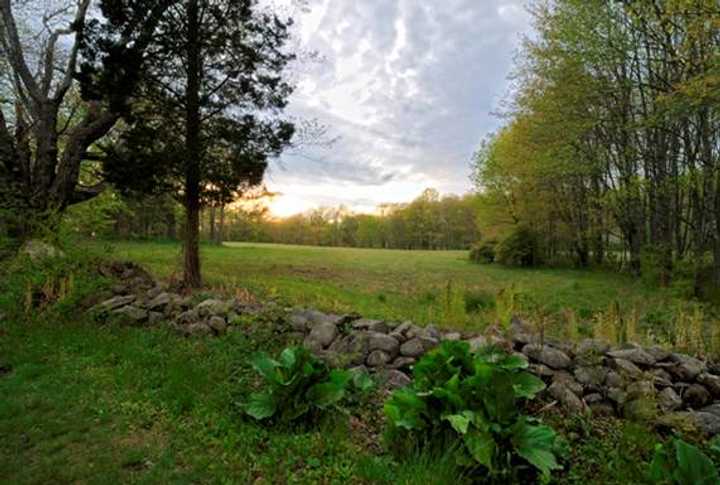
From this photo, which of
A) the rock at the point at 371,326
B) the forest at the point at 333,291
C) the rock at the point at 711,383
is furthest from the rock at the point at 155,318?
the rock at the point at 711,383

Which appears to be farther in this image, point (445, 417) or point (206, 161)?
point (206, 161)

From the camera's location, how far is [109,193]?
10914mm

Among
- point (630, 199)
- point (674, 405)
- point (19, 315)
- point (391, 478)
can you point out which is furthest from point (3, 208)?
point (630, 199)

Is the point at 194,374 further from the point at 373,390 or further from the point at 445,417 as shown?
the point at 445,417

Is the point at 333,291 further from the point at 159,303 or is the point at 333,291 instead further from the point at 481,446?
the point at 481,446

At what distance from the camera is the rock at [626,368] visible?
299cm

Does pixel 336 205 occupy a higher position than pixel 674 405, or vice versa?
pixel 336 205

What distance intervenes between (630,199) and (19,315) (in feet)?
51.5

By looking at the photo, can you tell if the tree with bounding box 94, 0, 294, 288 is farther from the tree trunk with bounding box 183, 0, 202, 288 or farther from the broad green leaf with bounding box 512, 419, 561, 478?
the broad green leaf with bounding box 512, 419, 561, 478

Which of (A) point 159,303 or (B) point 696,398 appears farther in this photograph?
(A) point 159,303

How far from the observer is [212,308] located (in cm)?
456

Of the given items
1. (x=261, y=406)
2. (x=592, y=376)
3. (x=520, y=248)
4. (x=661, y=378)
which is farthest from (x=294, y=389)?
(x=520, y=248)

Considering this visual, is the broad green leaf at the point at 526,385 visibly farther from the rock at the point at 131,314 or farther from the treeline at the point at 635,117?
the treeline at the point at 635,117

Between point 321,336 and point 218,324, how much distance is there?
1396 mm
